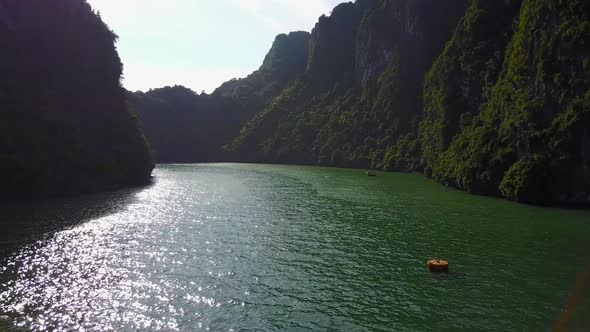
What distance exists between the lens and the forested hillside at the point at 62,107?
72.1 meters

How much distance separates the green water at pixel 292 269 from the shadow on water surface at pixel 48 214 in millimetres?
543

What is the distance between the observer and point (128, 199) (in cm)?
7700

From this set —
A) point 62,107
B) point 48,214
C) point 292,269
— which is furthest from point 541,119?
point 62,107

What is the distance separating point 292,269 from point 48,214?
4373 centimetres

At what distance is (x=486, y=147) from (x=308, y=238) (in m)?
57.4

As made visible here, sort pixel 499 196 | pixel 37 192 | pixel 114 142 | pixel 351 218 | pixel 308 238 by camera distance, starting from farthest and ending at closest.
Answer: pixel 114 142 → pixel 499 196 → pixel 37 192 → pixel 351 218 → pixel 308 238

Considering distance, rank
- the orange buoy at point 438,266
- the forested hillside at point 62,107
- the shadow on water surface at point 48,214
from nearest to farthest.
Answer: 1. the orange buoy at point 438,266
2. the shadow on water surface at point 48,214
3. the forested hillside at point 62,107

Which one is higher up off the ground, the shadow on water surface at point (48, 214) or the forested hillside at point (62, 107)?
the forested hillside at point (62, 107)

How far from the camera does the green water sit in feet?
84.9

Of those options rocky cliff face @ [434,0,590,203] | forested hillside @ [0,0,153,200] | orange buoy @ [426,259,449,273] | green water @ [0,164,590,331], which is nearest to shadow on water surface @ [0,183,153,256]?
green water @ [0,164,590,331]

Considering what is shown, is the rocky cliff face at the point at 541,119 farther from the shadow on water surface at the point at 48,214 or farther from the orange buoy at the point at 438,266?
the shadow on water surface at the point at 48,214

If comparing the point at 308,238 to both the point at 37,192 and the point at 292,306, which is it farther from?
the point at 37,192

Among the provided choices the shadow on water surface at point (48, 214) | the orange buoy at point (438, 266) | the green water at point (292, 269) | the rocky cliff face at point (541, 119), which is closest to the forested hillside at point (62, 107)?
the shadow on water surface at point (48, 214)

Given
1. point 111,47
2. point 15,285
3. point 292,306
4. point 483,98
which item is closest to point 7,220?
point 15,285
